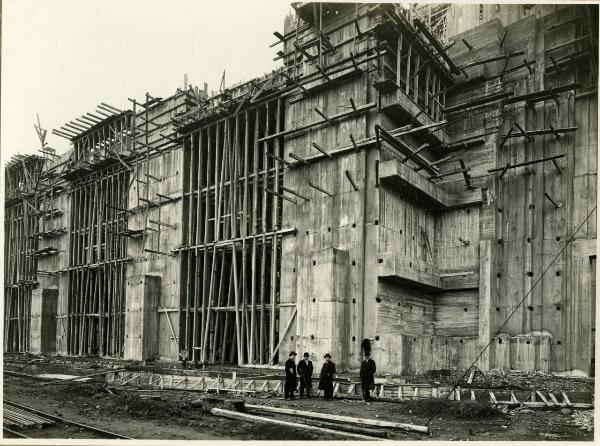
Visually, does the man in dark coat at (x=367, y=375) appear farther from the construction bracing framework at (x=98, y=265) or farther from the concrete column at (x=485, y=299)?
the construction bracing framework at (x=98, y=265)

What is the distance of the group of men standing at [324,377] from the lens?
1669 cm

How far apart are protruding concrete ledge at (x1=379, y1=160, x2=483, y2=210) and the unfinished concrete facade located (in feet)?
0.29

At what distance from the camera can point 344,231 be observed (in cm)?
2256

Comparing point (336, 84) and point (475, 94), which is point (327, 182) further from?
point (475, 94)

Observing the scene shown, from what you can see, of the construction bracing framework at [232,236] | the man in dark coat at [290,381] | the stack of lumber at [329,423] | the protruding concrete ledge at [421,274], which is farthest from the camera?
the construction bracing framework at [232,236]

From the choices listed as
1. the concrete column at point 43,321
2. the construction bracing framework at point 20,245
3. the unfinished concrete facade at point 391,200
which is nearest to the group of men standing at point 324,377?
the unfinished concrete facade at point 391,200

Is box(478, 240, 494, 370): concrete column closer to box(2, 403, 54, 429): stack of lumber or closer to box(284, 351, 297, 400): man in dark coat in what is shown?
box(284, 351, 297, 400): man in dark coat

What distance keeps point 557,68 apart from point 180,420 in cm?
1916

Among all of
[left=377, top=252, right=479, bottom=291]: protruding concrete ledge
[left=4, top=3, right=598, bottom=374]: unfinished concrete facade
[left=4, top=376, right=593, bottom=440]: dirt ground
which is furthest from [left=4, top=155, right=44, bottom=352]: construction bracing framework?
[left=377, top=252, right=479, bottom=291]: protruding concrete ledge

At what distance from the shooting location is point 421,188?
75.4ft

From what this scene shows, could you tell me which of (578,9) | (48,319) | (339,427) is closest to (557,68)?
(578,9)

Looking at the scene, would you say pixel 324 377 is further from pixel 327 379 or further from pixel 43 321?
pixel 43 321

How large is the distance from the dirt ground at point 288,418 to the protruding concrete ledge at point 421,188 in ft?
28.5

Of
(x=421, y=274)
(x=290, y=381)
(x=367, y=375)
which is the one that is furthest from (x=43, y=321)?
(x=367, y=375)
